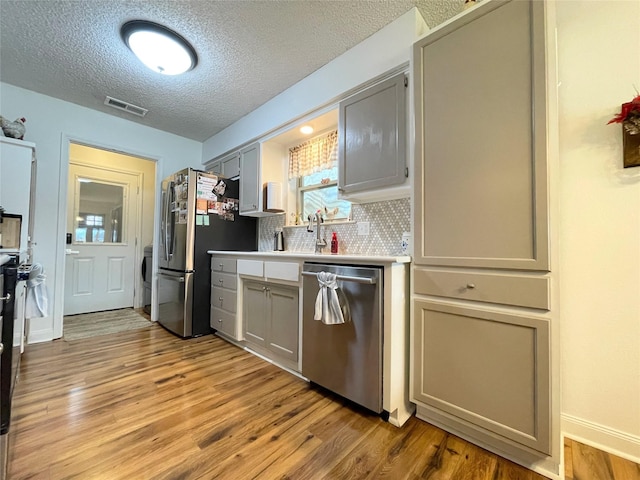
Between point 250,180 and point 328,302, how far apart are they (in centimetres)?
199

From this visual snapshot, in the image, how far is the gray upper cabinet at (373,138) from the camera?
1.77 meters

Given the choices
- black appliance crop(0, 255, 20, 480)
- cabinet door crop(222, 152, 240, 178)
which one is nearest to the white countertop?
cabinet door crop(222, 152, 240, 178)

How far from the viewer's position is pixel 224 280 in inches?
108

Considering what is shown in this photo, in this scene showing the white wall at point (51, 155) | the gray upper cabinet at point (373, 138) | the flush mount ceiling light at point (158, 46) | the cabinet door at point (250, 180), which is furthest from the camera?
the cabinet door at point (250, 180)

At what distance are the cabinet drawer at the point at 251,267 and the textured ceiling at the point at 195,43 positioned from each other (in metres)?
1.71

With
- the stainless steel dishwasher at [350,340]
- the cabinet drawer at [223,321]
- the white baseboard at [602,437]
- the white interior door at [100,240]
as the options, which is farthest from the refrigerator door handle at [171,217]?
the white baseboard at [602,437]

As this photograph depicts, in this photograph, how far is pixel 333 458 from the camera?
4.04 feet

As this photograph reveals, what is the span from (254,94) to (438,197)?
2270 mm

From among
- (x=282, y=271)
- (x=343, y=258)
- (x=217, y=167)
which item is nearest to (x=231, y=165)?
(x=217, y=167)

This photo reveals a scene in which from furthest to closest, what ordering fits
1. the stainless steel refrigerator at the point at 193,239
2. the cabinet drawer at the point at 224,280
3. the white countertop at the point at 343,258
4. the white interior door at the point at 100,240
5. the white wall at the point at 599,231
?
the white interior door at the point at 100,240 < the stainless steel refrigerator at the point at 193,239 < the cabinet drawer at the point at 224,280 < the white countertop at the point at 343,258 < the white wall at the point at 599,231

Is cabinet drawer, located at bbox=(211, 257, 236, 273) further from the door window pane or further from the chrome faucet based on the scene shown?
the door window pane

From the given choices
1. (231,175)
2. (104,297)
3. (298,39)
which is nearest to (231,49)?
(298,39)

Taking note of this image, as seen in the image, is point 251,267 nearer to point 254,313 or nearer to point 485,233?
point 254,313

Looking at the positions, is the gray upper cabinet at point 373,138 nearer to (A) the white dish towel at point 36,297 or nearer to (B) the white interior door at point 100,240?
(A) the white dish towel at point 36,297
